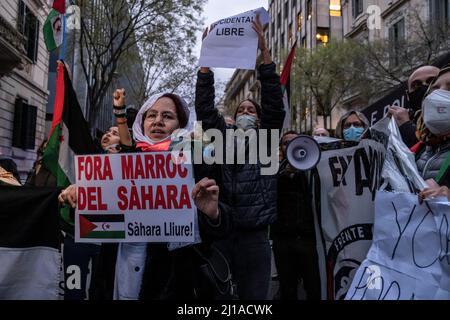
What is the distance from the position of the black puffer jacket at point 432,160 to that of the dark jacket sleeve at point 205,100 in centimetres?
158

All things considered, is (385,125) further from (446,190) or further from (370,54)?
(370,54)

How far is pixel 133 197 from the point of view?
221 centimetres

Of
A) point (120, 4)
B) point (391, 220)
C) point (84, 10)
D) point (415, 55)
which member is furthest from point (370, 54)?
point (391, 220)

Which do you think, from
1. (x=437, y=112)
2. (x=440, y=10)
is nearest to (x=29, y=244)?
(x=437, y=112)

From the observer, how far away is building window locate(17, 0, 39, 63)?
1705 cm

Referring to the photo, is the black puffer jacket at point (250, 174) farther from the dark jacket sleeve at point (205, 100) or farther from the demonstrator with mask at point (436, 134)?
the demonstrator with mask at point (436, 134)

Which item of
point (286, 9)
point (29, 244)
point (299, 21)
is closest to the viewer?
point (29, 244)

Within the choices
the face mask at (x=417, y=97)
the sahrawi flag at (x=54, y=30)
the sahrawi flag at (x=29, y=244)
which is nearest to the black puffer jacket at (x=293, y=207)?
the face mask at (x=417, y=97)

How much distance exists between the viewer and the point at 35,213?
253 centimetres

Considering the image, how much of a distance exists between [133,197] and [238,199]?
3.85ft

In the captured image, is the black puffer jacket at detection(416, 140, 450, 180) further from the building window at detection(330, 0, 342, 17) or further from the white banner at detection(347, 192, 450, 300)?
the building window at detection(330, 0, 342, 17)

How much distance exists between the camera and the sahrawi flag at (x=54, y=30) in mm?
3193

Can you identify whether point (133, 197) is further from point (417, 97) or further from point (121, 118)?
point (417, 97)

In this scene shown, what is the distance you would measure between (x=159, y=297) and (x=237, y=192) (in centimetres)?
133
